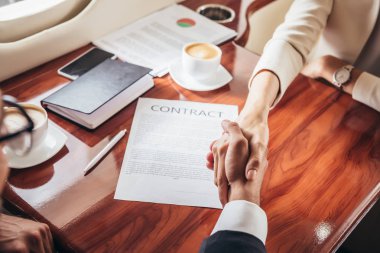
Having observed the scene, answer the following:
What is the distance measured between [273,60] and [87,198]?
20.6 inches

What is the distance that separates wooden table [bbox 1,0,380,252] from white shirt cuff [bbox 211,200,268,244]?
0.03m

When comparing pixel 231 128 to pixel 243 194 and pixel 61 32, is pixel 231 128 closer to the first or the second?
pixel 243 194

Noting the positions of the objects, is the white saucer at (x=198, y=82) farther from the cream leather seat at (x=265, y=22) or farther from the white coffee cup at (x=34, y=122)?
the cream leather seat at (x=265, y=22)

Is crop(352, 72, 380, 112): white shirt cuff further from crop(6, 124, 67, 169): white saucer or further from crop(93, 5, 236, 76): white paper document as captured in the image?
crop(6, 124, 67, 169): white saucer

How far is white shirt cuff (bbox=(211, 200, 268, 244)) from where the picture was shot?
1.81ft

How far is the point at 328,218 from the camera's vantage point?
0.61 meters

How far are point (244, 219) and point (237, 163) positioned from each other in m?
0.12

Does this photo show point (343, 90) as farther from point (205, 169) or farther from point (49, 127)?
point (49, 127)

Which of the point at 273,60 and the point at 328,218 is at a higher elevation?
the point at 273,60

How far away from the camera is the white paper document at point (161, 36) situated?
93 cm

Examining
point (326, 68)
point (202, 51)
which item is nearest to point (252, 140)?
point (202, 51)

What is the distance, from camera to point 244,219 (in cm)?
56

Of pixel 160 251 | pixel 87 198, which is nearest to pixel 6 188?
pixel 87 198

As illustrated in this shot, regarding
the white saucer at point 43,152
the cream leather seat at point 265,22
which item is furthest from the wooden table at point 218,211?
the cream leather seat at point 265,22
